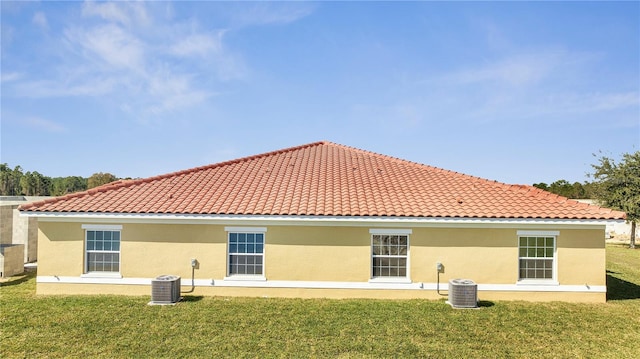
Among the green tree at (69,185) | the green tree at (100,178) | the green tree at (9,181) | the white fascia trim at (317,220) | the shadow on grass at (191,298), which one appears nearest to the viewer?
the shadow on grass at (191,298)

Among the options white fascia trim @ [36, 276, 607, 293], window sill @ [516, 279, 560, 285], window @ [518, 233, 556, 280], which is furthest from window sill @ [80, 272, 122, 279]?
window @ [518, 233, 556, 280]

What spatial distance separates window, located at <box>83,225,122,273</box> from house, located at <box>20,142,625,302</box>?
0.03 meters

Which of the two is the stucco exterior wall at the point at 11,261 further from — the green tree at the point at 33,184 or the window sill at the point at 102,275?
the green tree at the point at 33,184

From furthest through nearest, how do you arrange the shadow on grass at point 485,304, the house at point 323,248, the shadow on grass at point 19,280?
the shadow on grass at point 19,280 → the house at point 323,248 → the shadow on grass at point 485,304

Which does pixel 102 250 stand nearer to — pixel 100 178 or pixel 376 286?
pixel 376 286

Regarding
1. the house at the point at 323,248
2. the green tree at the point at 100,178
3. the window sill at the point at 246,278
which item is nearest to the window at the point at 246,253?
the house at the point at 323,248

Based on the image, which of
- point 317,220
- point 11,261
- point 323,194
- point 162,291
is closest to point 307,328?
point 317,220

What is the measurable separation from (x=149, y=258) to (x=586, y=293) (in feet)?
47.5

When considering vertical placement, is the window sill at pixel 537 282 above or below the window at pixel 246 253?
below

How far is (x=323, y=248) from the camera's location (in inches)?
487

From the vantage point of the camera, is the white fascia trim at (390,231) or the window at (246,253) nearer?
the white fascia trim at (390,231)

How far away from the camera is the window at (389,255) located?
41.0 ft

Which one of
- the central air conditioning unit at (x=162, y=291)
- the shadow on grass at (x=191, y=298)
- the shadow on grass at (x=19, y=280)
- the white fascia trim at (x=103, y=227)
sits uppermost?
the white fascia trim at (x=103, y=227)

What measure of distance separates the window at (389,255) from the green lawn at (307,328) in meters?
1.01
